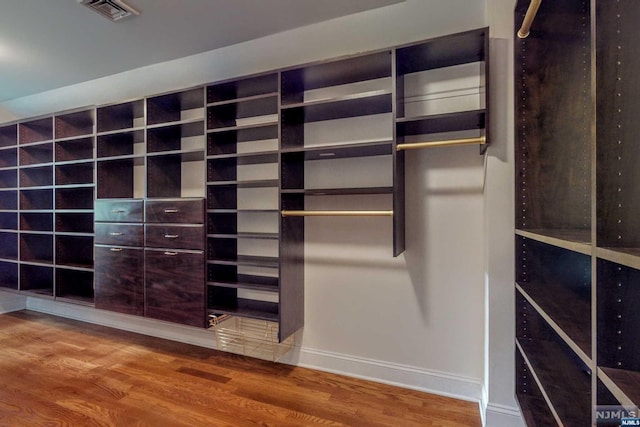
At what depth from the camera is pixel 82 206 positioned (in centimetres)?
323

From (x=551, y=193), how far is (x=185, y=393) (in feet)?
7.77

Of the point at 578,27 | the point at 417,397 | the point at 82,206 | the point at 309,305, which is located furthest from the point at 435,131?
the point at 82,206

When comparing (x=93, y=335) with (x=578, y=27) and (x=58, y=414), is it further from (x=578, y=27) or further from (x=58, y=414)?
(x=578, y=27)

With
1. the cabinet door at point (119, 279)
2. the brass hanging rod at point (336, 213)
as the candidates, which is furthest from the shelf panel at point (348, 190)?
the cabinet door at point (119, 279)

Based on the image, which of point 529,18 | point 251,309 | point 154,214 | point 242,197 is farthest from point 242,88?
point 529,18

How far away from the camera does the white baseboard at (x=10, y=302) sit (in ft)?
12.1

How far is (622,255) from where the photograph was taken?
64 centimetres

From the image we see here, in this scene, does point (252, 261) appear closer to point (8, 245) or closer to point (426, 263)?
point (426, 263)

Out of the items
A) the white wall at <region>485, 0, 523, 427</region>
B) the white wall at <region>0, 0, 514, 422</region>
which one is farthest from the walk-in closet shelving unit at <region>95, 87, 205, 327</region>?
the white wall at <region>485, 0, 523, 427</region>

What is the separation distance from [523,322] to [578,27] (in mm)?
1325

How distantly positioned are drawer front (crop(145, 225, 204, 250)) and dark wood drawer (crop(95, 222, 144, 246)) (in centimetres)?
11

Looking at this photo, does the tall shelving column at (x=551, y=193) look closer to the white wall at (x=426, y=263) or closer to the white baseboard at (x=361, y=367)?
the white wall at (x=426, y=263)

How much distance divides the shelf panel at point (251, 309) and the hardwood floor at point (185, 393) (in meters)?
0.45

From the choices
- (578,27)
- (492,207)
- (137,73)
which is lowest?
(492,207)
